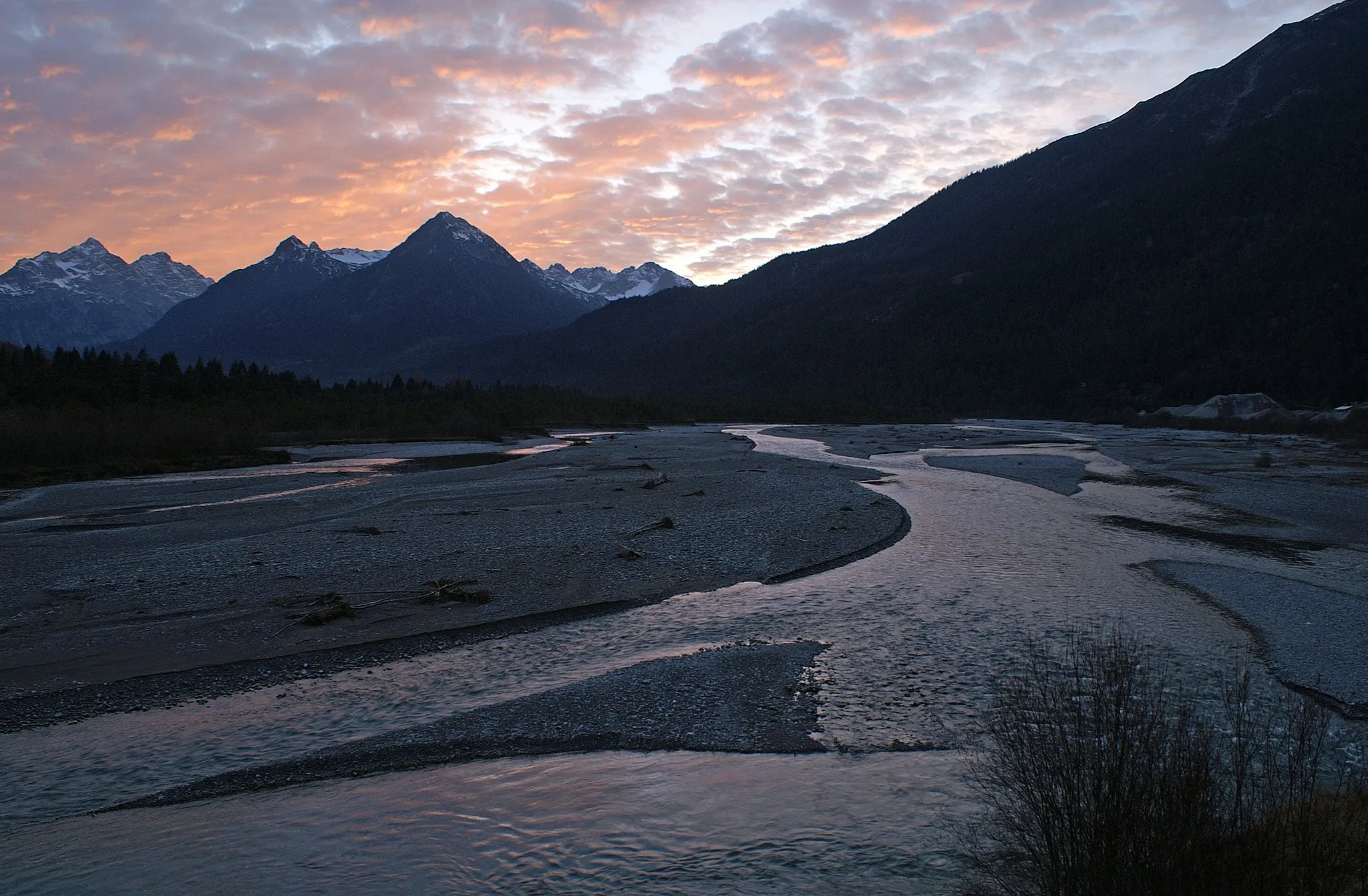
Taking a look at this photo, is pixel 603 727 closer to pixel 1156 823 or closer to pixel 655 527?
pixel 1156 823

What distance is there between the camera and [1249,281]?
106 metres

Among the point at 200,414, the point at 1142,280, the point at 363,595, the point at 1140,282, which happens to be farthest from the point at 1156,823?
the point at 1142,280

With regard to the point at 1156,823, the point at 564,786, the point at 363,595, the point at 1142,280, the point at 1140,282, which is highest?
the point at 1142,280

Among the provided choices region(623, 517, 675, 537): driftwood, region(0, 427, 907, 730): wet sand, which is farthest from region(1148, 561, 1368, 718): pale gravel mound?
region(623, 517, 675, 537): driftwood

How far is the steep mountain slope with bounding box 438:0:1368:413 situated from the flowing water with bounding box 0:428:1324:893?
3527 inches

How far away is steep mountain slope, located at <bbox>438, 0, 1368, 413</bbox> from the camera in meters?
96.6

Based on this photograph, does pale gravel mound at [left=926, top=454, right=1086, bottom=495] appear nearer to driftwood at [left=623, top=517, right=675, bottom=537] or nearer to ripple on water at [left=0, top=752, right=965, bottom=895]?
driftwood at [left=623, top=517, right=675, bottom=537]

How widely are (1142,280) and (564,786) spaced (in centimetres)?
14349

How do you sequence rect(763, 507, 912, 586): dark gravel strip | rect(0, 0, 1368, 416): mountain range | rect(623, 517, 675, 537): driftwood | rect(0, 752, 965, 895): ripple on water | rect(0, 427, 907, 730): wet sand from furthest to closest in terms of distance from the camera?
rect(0, 0, 1368, 416): mountain range < rect(623, 517, 675, 537): driftwood < rect(763, 507, 912, 586): dark gravel strip < rect(0, 427, 907, 730): wet sand < rect(0, 752, 965, 895): ripple on water

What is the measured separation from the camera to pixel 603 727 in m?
8.15

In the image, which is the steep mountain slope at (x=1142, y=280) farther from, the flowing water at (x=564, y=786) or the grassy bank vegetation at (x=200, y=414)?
the flowing water at (x=564, y=786)

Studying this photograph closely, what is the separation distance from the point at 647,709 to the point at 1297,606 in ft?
34.7

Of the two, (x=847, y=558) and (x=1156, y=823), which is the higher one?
(x=1156, y=823)

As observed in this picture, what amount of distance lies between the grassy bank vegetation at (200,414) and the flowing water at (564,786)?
3213cm
